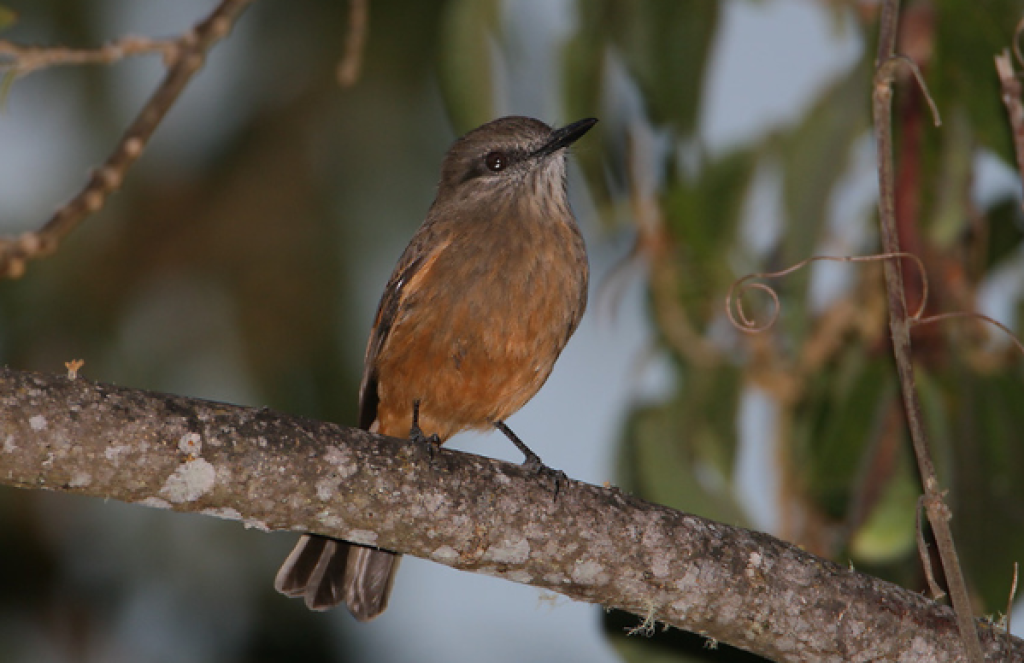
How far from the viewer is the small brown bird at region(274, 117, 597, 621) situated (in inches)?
166

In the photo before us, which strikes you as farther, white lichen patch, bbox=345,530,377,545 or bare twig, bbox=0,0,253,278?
bare twig, bbox=0,0,253,278

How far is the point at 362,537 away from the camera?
3.06 metres

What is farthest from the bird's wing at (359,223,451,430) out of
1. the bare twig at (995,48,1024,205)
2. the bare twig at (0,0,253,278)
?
the bare twig at (995,48,1024,205)

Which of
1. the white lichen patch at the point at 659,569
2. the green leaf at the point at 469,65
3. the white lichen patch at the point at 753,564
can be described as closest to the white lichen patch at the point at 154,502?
the white lichen patch at the point at 659,569

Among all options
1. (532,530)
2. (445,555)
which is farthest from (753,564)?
(445,555)

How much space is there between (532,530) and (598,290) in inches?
76.0

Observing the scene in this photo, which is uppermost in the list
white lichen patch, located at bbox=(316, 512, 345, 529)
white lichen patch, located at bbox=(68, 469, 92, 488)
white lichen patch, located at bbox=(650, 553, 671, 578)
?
white lichen patch, located at bbox=(650, 553, 671, 578)

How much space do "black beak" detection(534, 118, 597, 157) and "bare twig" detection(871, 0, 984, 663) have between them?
1518 millimetres

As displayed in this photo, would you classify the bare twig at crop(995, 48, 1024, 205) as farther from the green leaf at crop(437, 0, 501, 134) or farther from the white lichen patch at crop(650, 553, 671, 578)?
the green leaf at crop(437, 0, 501, 134)

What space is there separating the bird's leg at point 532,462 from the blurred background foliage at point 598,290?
0.55 meters

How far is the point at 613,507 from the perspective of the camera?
10.7 feet

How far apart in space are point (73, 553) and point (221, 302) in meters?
1.49

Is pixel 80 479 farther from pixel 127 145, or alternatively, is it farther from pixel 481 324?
pixel 481 324

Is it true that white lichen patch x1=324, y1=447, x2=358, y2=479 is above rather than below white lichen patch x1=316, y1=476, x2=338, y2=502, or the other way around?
above
